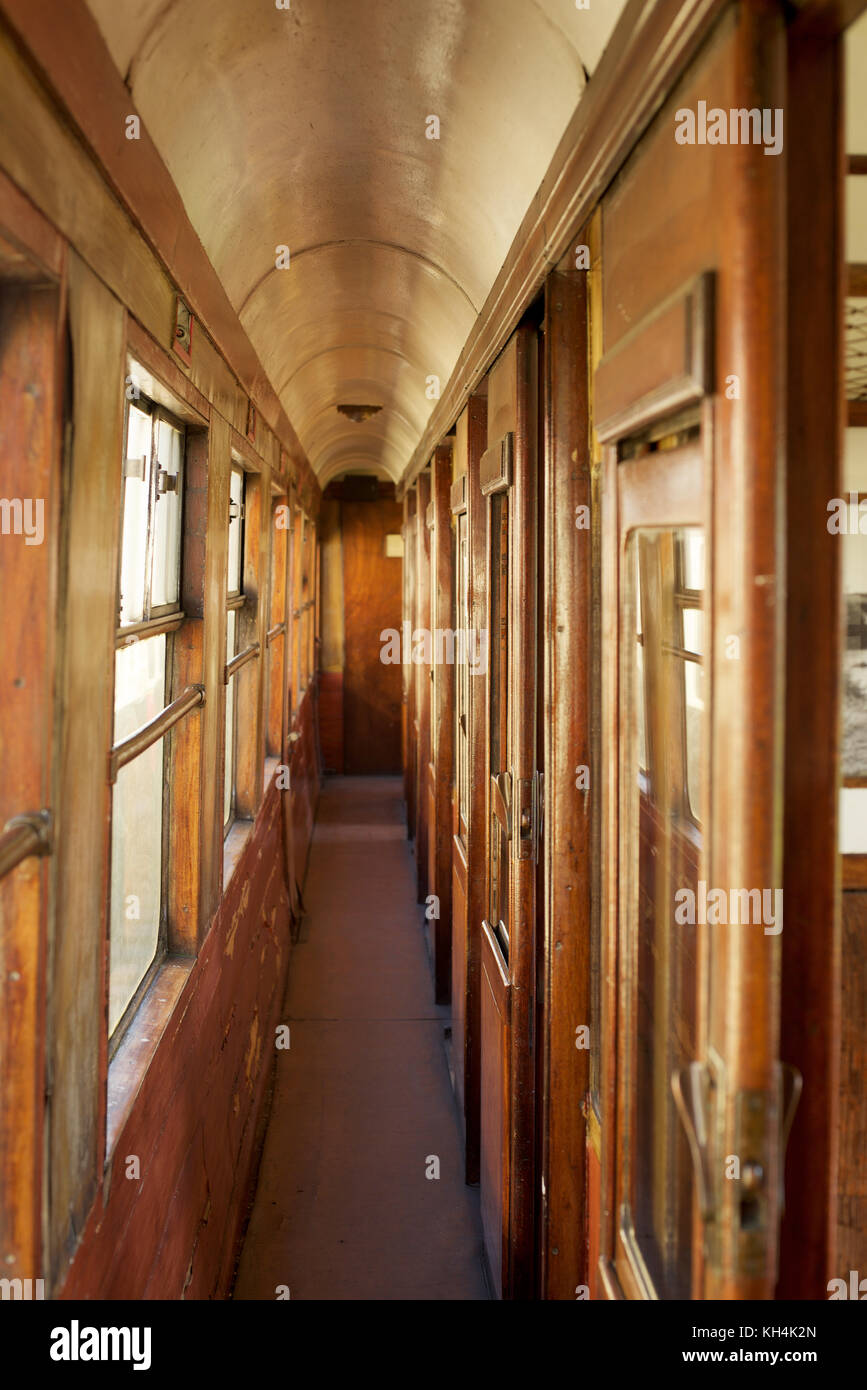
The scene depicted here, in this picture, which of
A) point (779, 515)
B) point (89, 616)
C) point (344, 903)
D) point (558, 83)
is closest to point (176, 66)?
point (558, 83)

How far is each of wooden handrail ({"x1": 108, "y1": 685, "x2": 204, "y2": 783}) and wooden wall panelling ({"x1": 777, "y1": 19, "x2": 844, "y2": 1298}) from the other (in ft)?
3.98

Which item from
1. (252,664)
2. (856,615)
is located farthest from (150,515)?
(252,664)

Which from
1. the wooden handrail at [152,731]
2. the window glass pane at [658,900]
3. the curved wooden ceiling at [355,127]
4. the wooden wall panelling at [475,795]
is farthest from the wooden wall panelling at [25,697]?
the wooden wall panelling at [475,795]

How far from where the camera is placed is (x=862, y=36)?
1.68 meters

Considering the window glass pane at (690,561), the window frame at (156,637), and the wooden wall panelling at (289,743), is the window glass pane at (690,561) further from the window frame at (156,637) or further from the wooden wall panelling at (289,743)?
the wooden wall panelling at (289,743)

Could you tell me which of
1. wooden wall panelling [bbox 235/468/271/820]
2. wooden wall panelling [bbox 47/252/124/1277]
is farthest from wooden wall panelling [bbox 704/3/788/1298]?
wooden wall panelling [bbox 235/468/271/820]

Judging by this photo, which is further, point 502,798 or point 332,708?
point 332,708

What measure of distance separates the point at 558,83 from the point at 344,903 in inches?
247

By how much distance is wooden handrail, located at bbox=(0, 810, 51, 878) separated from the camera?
1.33 metres

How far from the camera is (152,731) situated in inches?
90.2

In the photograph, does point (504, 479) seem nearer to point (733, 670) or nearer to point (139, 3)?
point (139, 3)

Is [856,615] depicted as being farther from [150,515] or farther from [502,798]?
[150,515]

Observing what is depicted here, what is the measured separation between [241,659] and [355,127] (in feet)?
7.10

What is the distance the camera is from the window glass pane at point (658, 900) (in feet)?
5.03
